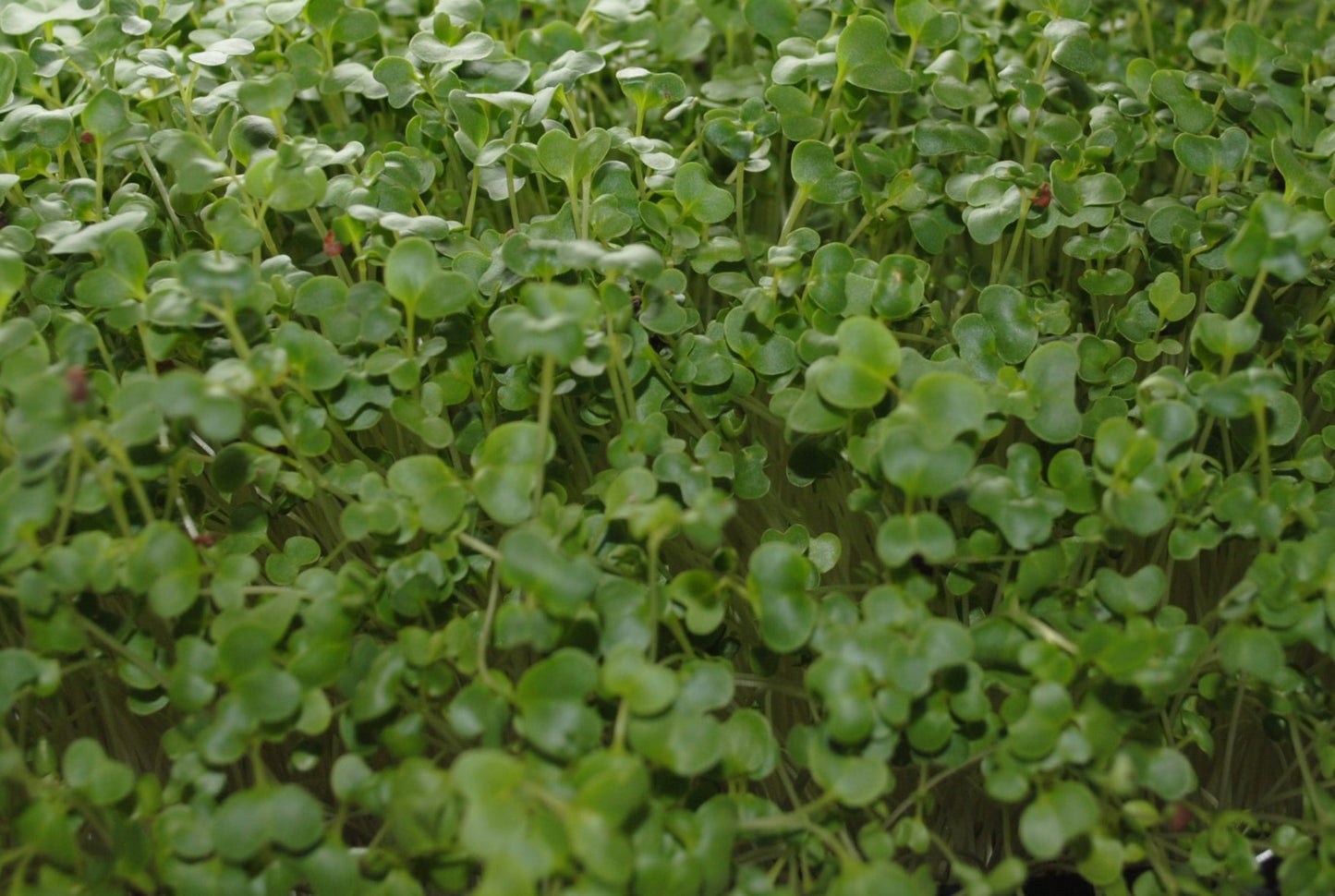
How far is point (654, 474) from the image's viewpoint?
0.82 meters

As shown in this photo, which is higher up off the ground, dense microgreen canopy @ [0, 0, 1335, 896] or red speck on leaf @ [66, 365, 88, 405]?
red speck on leaf @ [66, 365, 88, 405]

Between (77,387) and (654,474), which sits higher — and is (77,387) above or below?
above

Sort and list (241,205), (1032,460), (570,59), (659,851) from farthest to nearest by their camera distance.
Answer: (570,59)
(241,205)
(1032,460)
(659,851)

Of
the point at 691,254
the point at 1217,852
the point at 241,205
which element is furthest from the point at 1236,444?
the point at 241,205

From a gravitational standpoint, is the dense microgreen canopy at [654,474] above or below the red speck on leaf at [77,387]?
below

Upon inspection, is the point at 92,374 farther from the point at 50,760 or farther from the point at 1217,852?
the point at 1217,852

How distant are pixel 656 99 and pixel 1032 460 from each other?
1.60 ft

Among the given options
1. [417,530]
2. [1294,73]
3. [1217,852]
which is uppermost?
[1294,73]

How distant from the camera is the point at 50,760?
2.68 ft

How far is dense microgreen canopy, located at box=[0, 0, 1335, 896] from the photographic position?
69cm

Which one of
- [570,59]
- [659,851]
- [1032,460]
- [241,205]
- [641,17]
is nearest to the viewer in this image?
[659,851]

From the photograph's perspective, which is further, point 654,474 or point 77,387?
point 654,474

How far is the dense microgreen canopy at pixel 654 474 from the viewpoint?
69 centimetres

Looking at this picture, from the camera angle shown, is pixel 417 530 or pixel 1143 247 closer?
pixel 417 530
